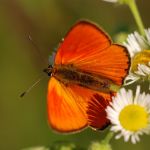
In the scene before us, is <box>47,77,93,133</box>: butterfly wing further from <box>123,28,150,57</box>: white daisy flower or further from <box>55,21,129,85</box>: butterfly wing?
<box>123,28,150,57</box>: white daisy flower

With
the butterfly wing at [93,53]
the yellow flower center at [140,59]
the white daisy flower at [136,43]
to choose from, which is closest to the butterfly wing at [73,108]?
the butterfly wing at [93,53]

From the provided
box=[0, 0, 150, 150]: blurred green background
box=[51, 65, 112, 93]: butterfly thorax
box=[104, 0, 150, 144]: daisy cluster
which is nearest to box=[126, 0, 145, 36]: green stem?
box=[104, 0, 150, 144]: daisy cluster

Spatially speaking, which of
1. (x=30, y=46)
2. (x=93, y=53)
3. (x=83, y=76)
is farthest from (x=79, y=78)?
(x=30, y=46)

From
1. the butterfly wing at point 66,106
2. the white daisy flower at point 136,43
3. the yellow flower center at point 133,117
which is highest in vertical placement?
the butterfly wing at point 66,106

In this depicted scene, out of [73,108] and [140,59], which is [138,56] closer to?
[140,59]

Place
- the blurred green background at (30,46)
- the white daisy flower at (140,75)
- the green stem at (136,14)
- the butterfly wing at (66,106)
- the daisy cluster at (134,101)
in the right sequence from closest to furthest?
the butterfly wing at (66,106) → the daisy cluster at (134,101) → the white daisy flower at (140,75) → the green stem at (136,14) → the blurred green background at (30,46)

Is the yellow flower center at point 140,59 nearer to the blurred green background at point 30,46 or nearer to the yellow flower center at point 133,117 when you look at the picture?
the yellow flower center at point 133,117
